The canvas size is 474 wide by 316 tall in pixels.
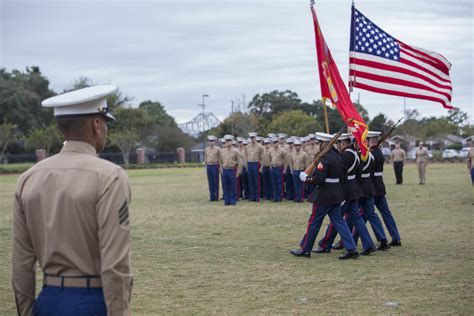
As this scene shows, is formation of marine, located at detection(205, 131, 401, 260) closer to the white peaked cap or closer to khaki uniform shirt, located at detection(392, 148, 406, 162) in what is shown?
the white peaked cap

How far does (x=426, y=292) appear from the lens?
7.62m

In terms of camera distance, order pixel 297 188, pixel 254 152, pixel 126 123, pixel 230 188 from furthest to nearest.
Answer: pixel 126 123
pixel 254 152
pixel 297 188
pixel 230 188

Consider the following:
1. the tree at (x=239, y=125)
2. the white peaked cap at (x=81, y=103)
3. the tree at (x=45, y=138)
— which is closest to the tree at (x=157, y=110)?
the tree at (x=239, y=125)

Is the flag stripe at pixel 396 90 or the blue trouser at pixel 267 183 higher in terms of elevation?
the flag stripe at pixel 396 90

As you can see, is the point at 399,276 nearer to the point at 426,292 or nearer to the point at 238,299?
the point at 426,292

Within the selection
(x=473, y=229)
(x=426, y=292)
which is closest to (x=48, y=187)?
(x=426, y=292)

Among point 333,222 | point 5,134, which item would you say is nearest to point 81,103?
point 333,222

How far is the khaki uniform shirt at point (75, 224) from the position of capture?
10.9ft

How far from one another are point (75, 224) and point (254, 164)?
1861cm

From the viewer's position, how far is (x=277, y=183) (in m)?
21.4

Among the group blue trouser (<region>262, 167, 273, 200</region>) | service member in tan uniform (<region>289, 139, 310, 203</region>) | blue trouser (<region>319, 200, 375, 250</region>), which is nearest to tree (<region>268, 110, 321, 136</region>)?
blue trouser (<region>262, 167, 273, 200</region>)

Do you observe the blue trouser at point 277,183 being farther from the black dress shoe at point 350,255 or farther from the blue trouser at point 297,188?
the black dress shoe at point 350,255

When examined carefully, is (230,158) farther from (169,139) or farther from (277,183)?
(169,139)

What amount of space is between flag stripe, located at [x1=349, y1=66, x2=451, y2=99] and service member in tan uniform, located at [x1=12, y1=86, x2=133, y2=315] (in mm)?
8219
